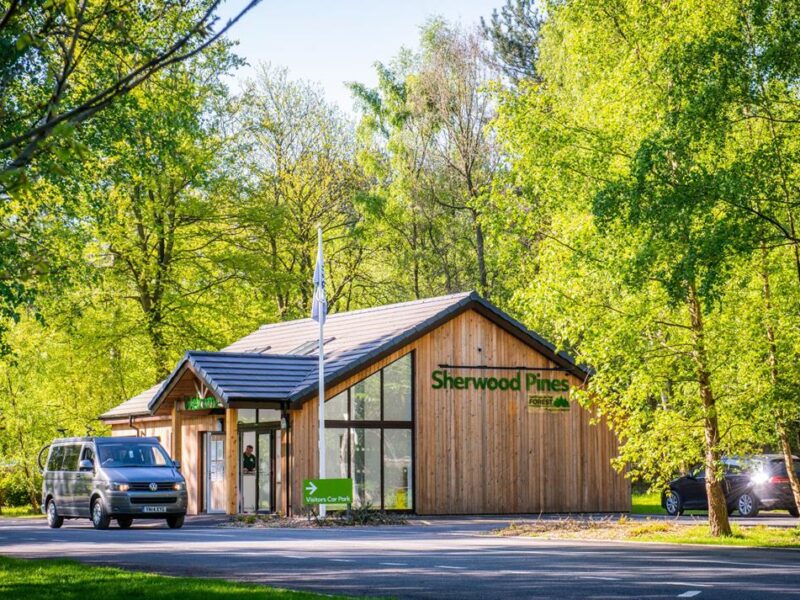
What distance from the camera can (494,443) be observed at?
118 feet

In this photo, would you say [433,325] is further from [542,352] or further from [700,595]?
[700,595]

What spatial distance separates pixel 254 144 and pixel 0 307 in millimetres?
34844

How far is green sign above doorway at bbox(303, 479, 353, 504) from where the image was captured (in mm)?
29781

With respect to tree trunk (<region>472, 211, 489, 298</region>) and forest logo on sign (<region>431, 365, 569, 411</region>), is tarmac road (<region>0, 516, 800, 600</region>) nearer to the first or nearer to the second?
forest logo on sign (<region>431, 365, 569, 411</region>)

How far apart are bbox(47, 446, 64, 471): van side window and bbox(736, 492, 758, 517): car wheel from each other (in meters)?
17.2

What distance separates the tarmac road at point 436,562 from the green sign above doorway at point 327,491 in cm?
245


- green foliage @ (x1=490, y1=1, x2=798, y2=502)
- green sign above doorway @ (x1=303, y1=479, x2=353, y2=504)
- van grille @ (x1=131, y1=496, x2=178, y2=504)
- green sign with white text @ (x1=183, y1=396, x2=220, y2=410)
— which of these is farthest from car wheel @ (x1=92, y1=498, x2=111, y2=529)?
green foliage @ (x1=490, y1=1, x2=798, y2=502)

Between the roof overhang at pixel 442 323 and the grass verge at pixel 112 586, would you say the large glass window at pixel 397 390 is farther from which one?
the grass verge at pixel 112 586

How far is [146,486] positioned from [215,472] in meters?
8.73

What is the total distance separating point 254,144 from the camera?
53.1 m

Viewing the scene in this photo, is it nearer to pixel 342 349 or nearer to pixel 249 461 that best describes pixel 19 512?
pixel 249 461

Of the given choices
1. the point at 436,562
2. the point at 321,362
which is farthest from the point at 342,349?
Answer: the point at 436,562

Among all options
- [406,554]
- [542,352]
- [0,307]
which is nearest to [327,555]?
[406,554]

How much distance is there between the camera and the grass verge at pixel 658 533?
2300cm
